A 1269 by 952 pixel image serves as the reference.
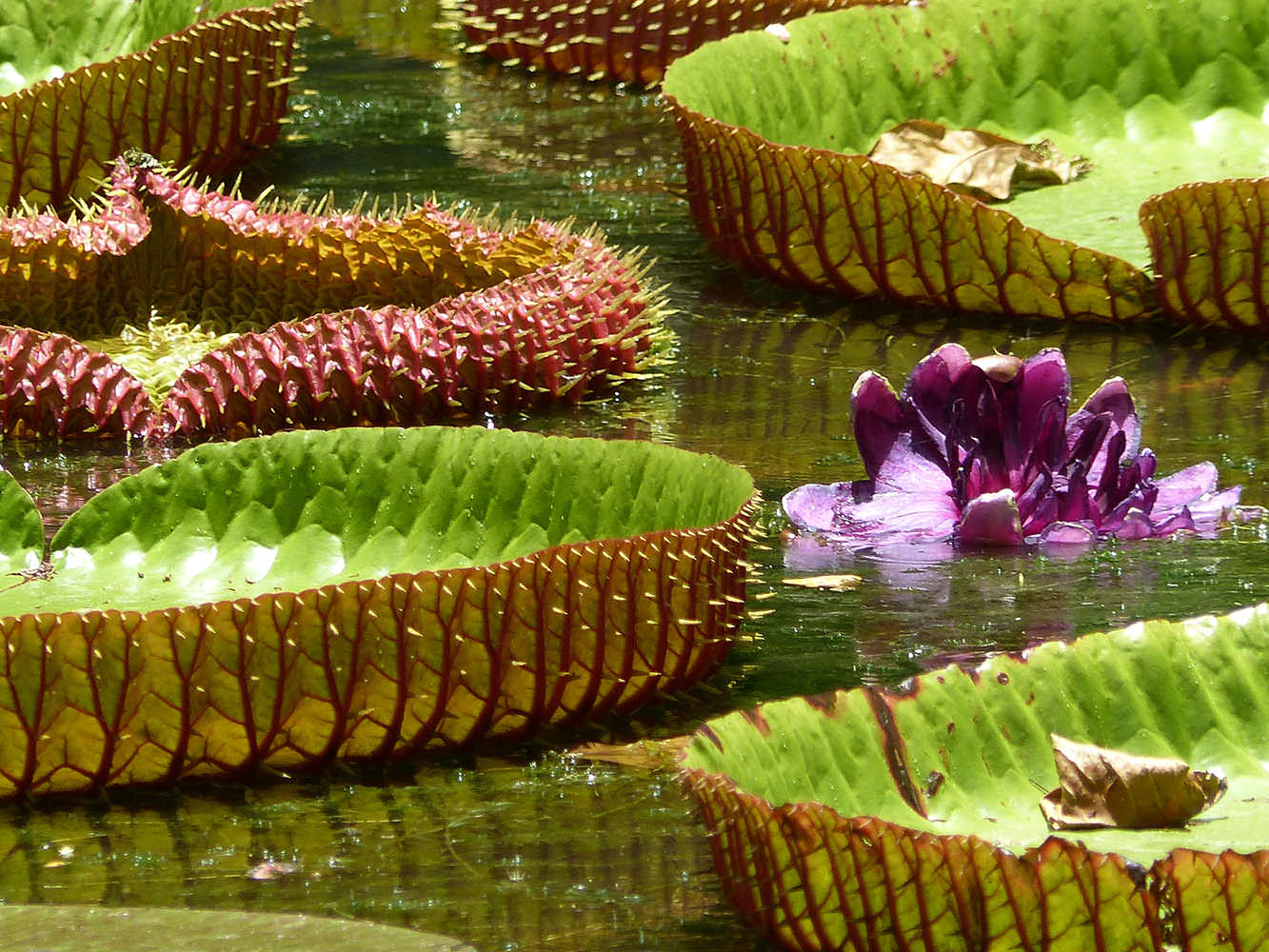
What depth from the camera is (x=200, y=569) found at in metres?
3.03

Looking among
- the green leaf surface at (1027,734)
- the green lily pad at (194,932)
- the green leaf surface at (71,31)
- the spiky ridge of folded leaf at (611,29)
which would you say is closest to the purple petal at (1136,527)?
the green leaf surface at (1027,734)

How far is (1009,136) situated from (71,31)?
2535 mm

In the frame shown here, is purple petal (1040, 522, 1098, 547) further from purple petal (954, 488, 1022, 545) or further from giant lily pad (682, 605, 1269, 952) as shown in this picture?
giant lily pad (682, 605, 1269, 952)

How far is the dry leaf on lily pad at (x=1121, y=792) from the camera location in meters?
2.14

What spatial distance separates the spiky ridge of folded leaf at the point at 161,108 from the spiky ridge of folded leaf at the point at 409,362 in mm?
1281

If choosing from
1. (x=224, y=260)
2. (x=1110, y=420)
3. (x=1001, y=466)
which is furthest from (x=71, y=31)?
(x=1110, y=420)

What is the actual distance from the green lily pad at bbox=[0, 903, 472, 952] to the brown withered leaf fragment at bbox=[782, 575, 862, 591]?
114cm

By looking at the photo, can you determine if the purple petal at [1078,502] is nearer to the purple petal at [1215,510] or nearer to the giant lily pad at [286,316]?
the purple petal at [1215,510]

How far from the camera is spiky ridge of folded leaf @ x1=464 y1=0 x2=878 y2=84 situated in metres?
6.38

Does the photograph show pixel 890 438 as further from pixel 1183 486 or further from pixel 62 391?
pixel 62 391

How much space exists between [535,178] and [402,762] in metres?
3.24

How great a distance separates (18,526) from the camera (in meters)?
3.04

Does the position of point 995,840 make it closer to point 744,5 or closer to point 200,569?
point 200,569

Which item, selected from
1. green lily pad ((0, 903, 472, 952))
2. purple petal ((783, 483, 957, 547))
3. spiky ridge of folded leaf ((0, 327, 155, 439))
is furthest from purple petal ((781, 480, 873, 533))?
green lily pad ((0, 903, 472, 952))
